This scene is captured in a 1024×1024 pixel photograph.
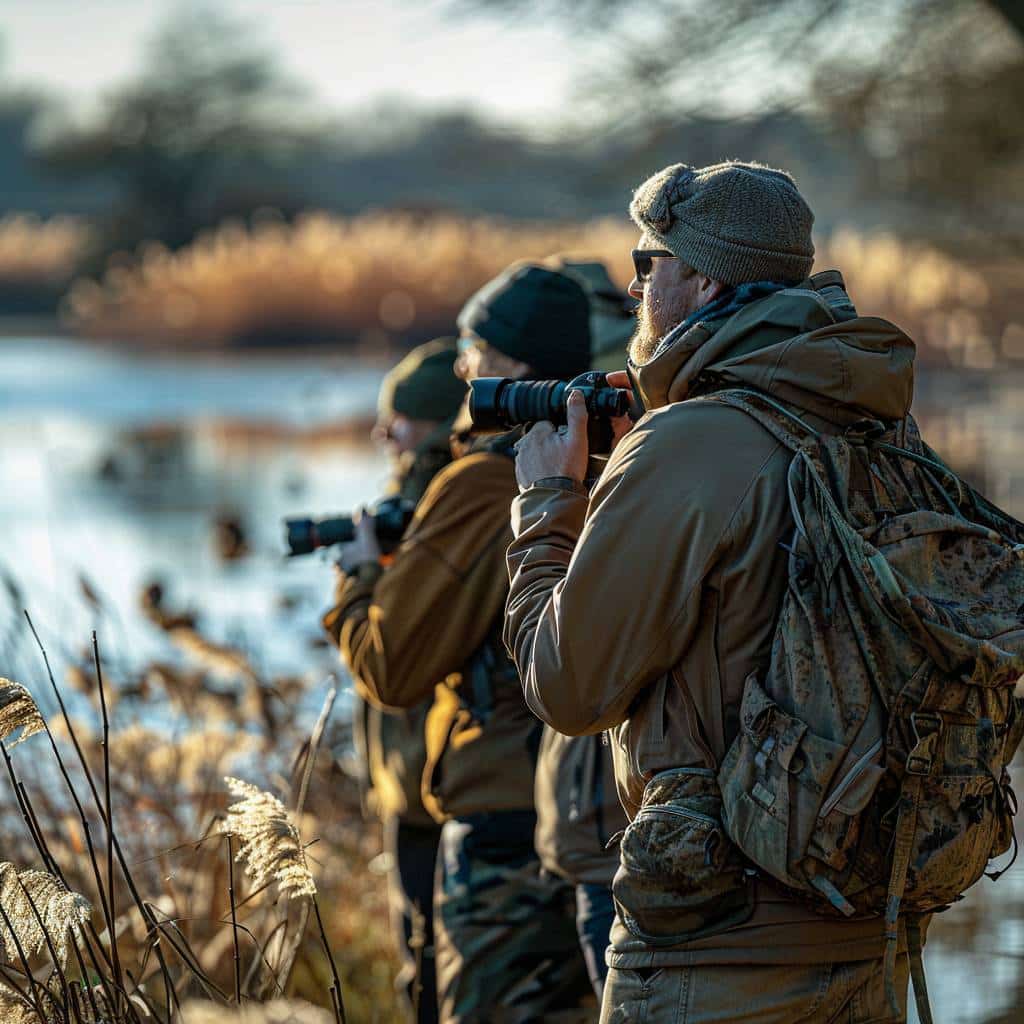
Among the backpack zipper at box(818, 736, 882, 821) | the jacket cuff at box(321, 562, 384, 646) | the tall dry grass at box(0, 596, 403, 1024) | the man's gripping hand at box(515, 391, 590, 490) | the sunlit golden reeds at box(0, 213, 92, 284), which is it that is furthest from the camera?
the sunlit golden reeds at box(0, 213, 92, 284)

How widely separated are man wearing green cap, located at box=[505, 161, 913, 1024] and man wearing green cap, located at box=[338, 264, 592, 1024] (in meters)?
0.95

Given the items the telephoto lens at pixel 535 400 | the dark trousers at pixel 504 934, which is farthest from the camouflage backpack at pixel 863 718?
the dark trousers at pixel 504 934

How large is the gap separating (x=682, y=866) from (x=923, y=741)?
0.35 meters

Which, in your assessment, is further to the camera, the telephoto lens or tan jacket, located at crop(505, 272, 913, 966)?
the telephoto lens

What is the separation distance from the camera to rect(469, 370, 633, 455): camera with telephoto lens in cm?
260

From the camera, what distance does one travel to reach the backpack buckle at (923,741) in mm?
2105

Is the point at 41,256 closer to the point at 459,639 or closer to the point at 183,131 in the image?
the point at 183,131

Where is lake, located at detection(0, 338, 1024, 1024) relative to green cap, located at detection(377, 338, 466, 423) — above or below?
below

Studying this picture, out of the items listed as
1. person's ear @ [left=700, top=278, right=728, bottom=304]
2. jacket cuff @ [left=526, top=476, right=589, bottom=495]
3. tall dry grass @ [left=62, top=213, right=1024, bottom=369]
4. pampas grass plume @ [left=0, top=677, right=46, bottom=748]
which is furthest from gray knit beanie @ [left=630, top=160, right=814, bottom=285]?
tall dry grass @ [left=62, top=213, right=1024, bottom=369]

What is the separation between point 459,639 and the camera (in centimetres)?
326

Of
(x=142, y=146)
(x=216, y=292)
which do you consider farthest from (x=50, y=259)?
(x=216, y=292)

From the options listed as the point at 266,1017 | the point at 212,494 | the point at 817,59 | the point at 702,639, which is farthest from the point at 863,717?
the point at 212,494

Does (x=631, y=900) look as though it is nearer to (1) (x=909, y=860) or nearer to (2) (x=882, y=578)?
(1) (x=909, y=860)

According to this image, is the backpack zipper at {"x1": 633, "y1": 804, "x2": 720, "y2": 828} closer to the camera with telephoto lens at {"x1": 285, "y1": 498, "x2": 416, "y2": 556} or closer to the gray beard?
the gray beard
